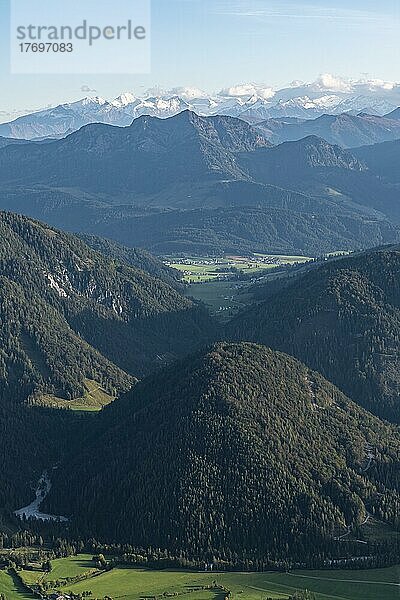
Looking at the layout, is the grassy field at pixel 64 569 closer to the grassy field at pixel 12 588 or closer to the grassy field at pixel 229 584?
the grassy field at pixel 229 584

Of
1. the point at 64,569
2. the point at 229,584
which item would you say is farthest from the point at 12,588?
the point at 229,584

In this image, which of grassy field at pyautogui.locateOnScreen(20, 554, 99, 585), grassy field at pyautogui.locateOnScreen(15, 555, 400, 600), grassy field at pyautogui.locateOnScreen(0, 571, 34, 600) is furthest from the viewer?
grassy field at pyautogui.locateOnScreen(20, 554, 99, 585)

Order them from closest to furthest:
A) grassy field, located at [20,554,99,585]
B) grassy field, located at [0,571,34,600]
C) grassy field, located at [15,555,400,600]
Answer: grassy field, located at [15,555,400,600], grassy field, located at [0,571,34,600], grassy field, located at [20,554,99,585]

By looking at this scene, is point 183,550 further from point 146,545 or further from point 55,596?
point 55,596

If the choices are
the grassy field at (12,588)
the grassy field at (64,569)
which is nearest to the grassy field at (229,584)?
the grassy field at (12,588)

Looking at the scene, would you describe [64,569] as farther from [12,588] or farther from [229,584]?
[229,584]

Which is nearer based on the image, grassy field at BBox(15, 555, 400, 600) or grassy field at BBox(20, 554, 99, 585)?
grassy field at BBox(15, 555, 400, 600)

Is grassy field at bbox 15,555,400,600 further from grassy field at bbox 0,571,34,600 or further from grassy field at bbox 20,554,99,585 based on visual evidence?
grassy field at bbox 20,554,99,585

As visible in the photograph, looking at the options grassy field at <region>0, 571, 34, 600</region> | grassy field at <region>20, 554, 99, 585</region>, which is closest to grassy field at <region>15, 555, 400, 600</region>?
grassy field at <region>0, 571, 34, 600</region>
